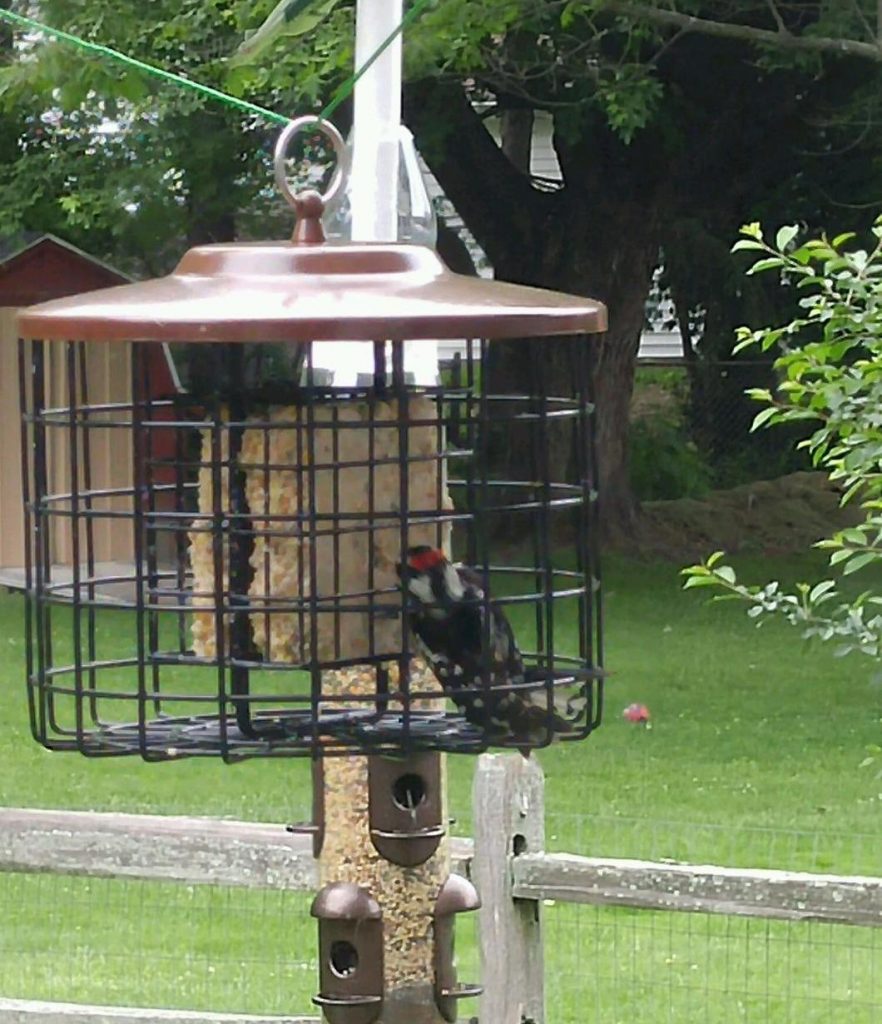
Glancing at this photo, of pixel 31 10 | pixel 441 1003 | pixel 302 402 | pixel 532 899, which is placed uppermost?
pixel 31 10

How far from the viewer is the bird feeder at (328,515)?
2.44 metres

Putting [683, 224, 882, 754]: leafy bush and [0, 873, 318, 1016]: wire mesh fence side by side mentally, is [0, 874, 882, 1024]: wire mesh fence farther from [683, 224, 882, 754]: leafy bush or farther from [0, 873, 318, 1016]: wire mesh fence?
[683, 224, 882, 754]: leafy bush

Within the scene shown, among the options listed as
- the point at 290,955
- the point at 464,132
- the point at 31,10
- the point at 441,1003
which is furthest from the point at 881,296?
the point at 464,132

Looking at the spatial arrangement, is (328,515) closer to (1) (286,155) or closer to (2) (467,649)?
(2) (467,649)

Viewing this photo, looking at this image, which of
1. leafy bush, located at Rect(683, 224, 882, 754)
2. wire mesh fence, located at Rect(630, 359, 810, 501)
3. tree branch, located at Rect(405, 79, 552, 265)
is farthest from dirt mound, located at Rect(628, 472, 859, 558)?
leafy bush, located at Rect(683, 224, 882, 754)

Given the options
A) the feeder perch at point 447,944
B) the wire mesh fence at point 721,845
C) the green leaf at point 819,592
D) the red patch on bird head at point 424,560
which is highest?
the red patch on bird head at point 424,560

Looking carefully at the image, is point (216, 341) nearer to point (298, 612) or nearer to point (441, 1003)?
point (298, 612)

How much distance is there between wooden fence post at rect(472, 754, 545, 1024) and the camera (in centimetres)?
480

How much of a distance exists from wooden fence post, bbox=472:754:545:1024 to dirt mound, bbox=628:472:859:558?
486 inches

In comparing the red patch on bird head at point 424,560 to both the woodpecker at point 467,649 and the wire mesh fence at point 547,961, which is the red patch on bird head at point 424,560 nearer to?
the woodpecker at point 467,649

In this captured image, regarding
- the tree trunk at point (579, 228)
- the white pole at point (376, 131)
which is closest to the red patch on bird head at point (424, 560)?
the white pole at point (376, 131)

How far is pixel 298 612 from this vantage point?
2.62 metres

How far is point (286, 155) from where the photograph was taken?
2.71 m

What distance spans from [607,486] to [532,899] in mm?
12651
